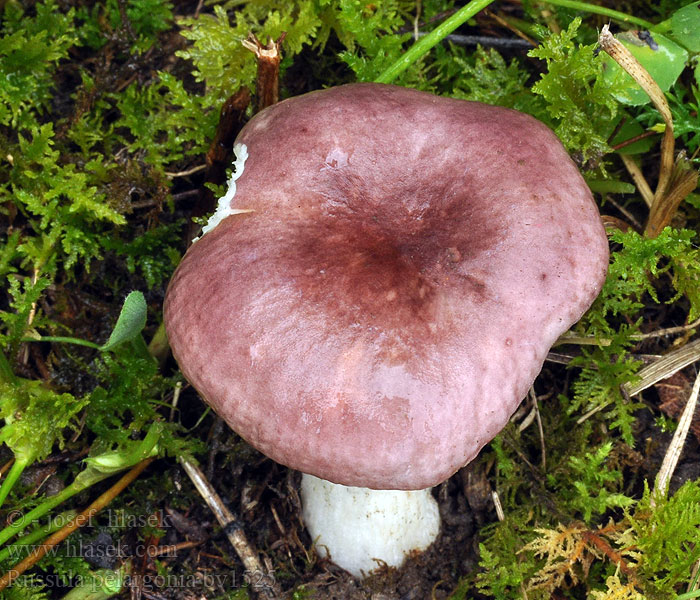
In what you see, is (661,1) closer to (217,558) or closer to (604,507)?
(604,507)

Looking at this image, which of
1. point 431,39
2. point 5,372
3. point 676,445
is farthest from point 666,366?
point 5,372

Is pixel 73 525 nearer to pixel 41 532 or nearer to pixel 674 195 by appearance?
pixel 41 532

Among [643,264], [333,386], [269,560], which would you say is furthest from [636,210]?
[269,560]

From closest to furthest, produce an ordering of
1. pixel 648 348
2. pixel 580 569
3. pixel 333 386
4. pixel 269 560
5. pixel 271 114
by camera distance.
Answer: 1. pixel 333 386
2. pixel 271 114
3. pixel 580 569
4. pixel 269 560
5. pixel 648 348

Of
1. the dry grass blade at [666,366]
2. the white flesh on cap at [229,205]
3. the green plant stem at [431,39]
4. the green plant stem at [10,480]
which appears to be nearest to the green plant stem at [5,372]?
the green plant stem at [10,480]

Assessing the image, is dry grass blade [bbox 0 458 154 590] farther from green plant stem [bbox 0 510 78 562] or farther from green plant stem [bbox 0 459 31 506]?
green plant stem [bbox 0 459 31 506]

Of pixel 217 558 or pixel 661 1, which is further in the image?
pixel 661 1
